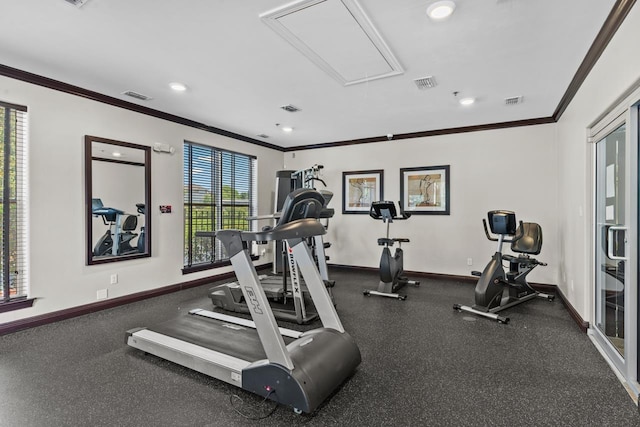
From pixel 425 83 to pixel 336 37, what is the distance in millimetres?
1367

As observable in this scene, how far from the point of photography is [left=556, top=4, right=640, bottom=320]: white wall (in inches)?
84.8

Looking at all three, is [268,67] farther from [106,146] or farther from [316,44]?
[106,146]

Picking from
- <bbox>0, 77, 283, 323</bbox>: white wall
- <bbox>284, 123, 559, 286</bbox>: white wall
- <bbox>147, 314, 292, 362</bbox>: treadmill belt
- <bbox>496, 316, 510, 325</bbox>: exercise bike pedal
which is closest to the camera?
<bbox>147, 314, 292, 362</bbox>: treadmill belt

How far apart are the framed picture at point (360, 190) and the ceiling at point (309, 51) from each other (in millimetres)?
1820

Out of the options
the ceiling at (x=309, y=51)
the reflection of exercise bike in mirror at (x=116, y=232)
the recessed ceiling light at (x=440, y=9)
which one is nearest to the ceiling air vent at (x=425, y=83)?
the ceiling at (x=309, y=51)

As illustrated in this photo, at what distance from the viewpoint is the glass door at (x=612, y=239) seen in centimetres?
233

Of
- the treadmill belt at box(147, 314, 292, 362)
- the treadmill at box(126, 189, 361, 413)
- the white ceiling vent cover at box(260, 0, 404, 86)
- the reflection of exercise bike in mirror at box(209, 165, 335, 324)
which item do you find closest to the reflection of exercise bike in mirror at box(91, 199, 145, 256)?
the reflection of exercise bike in mirror at box(209, 165, 335, 324)

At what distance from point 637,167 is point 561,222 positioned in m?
2.56

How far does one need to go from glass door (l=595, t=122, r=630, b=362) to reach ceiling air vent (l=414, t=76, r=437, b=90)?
62.3 inches

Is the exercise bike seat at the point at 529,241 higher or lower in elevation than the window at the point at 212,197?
lower

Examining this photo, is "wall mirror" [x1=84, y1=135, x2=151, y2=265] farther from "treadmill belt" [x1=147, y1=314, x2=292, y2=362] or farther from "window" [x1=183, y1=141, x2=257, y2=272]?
"treadmill belt" [x1=147, y1=314, x2=292, y2=362]

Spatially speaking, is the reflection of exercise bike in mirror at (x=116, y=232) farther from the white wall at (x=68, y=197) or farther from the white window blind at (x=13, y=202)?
the white window blind at (x=13, y=202)

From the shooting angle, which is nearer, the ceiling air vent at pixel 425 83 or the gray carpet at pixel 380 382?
the gray carpet at pixel 380 382

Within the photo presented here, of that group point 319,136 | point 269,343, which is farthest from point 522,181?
point 269,343
